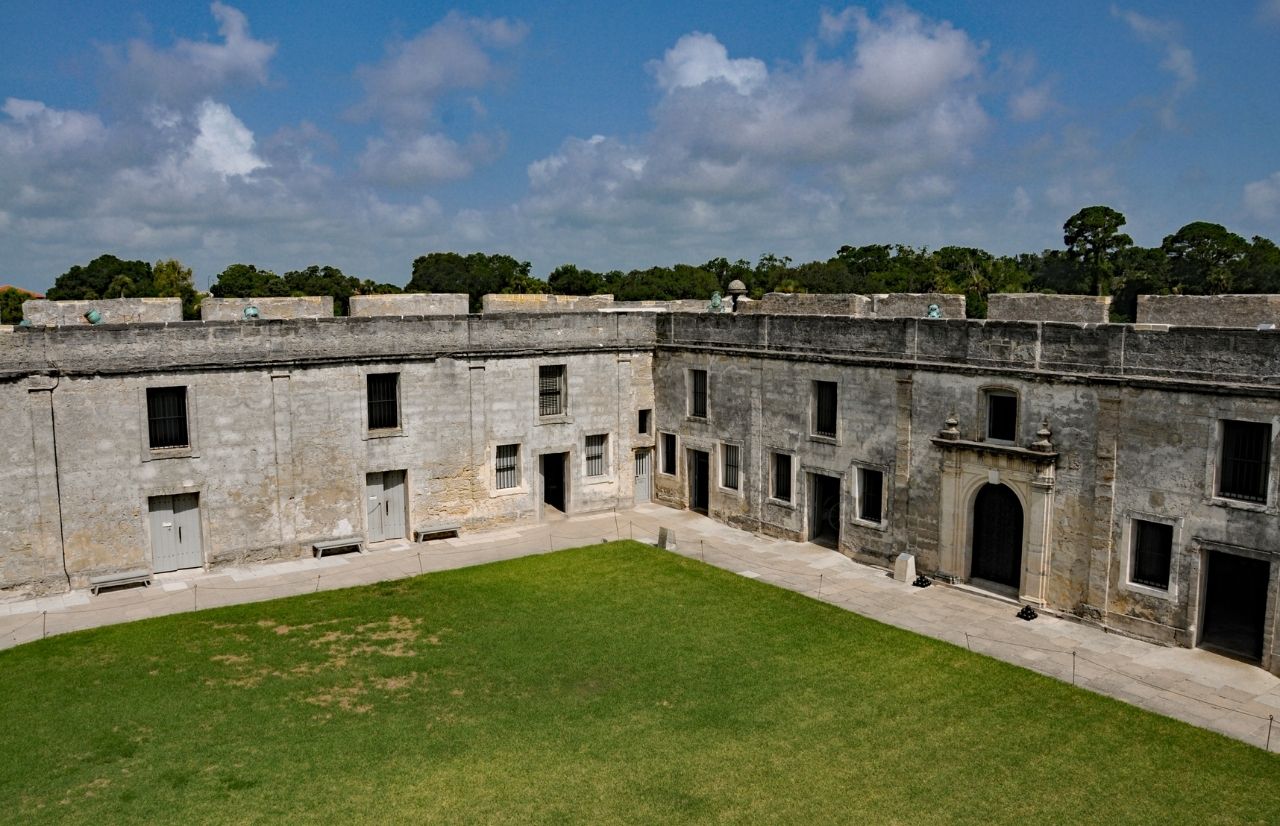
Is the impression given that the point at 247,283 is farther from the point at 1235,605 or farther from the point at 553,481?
the point at 1235,605

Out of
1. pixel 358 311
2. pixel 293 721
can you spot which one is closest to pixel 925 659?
pixel 293 721

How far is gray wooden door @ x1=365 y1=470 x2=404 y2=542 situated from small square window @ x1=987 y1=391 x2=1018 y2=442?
16165 millimetres

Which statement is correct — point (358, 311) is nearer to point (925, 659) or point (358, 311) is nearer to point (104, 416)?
point (104, 416)

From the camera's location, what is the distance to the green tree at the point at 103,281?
247ft

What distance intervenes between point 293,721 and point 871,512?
15965 mm

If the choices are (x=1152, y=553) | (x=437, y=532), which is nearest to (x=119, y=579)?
(x=437, y=532)

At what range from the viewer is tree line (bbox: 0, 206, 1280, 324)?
61438 millimetres

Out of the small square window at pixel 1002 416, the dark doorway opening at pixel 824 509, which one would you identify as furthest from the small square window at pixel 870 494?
the small square window at pixel 1002 416

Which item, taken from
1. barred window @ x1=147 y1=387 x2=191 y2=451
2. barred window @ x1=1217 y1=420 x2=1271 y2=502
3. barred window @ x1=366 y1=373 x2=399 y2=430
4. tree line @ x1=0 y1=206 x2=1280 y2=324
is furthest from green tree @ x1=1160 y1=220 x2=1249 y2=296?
barred window @ x1=147 y1=387 x2=191 y2=451

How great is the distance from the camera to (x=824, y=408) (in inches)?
1120

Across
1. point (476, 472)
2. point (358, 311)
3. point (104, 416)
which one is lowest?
point (476, 472)

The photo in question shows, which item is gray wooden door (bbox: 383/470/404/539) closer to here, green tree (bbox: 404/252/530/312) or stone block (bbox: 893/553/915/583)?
stone block (bbox: 893/553/915/583)

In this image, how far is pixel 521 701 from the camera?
1855cm

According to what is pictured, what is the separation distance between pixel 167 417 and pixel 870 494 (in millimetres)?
18565
